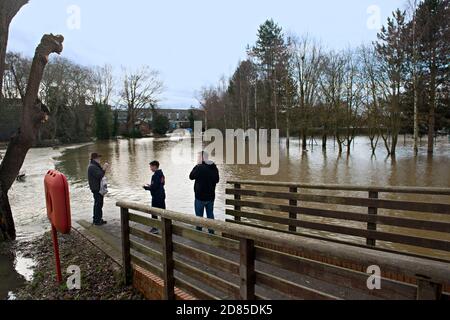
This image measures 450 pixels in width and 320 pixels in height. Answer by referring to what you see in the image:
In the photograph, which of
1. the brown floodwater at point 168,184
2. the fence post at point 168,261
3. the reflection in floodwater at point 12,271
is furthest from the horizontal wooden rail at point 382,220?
the reflection in floodwater at point 12,271

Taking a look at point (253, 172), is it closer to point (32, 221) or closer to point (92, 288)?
point (32, 221)

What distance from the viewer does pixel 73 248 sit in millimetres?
5844

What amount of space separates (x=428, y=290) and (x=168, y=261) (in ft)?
8.28

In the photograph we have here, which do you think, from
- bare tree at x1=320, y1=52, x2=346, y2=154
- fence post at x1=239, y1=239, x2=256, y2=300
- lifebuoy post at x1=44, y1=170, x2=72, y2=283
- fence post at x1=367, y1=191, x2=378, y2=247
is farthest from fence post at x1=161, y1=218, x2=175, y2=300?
bare tree at x1=320, y1=52, x2=346, y2=154

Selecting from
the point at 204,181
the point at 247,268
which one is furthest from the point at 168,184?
the point at 247,268

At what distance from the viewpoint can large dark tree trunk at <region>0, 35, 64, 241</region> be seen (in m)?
6.69

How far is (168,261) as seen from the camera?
351 cm

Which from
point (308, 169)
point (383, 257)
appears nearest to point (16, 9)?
point (383, 257)

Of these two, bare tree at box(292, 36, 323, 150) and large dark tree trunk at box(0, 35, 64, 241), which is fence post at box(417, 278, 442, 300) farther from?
bare tree at box(292, 36, 323, 150)

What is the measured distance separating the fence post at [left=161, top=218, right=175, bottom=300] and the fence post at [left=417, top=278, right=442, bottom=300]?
2.40 metres

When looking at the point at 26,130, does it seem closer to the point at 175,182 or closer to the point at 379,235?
the point at 379,235

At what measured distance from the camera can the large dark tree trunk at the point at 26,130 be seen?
6.69 meters

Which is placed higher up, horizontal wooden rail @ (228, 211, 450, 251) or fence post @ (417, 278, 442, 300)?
fence post @ (417, 278, 442, 300)
